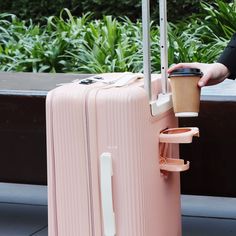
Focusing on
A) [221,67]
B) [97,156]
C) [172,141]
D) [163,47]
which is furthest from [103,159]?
[221,67]

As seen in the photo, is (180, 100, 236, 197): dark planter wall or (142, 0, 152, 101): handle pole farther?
(180, 100, 236, 197): dark planter wall

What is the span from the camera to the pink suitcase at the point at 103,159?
9.04ft

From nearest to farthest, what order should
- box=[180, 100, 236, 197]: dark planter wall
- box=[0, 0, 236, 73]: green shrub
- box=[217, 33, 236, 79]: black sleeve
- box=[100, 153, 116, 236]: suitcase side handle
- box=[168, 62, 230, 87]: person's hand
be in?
box=[100, 153, 116, 236]: suitcase side handle
box=[168, 62, 230, 87]: person's hand
box=[217, 33, 236, 79]: black sleeve
box=[180, 100, 236, 197]: dark planter wall
box=[0, 0, 236, 73]: green shrub

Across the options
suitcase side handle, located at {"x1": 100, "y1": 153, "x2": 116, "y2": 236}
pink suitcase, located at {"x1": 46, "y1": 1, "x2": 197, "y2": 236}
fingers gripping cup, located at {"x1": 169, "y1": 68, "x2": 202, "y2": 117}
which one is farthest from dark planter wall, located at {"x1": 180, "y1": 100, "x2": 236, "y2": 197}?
suitcase side handle, located at {"x1": 100, "y1": 153, "x2": 116, "y2": 236}

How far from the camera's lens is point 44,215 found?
5.27m

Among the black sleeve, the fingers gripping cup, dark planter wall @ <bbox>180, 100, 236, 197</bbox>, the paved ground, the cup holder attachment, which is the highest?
the black sleeve

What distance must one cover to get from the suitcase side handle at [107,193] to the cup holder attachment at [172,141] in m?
0.32

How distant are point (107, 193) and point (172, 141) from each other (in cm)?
38

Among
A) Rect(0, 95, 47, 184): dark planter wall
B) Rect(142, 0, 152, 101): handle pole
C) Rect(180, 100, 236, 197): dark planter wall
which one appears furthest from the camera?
Rect(0, 95, 47, 184): dark planter wall

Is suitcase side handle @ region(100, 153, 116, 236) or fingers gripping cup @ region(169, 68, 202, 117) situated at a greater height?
fingers gripping cup @ region(169, 68, 202, 117)

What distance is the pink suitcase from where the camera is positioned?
2.76 meters

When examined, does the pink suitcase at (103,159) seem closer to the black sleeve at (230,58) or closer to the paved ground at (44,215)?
the black sleeve at (230,58)

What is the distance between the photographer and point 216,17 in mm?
7305

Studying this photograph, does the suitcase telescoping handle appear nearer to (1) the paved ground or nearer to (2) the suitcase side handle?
(2) the suitcase side handle
